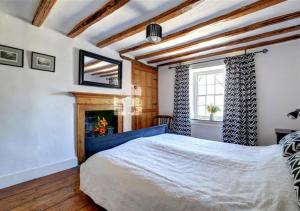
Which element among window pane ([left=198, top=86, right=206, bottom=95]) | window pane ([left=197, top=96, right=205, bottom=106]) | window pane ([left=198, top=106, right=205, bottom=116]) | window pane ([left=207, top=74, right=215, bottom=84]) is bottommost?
window pane ([left=198, top=106, right=205, bottom=116])

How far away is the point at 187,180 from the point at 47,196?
1830 mm

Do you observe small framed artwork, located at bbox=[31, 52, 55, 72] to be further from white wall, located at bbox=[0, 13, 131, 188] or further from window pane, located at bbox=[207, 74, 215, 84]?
window pane, located at bbox=[207, 74, 215, 84]

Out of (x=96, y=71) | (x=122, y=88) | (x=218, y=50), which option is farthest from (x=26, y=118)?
Result: (x=218, y=50)

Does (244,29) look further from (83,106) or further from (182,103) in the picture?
(83,106)

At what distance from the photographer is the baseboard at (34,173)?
2.29 m

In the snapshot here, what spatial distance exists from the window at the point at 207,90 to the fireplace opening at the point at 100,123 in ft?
6.91

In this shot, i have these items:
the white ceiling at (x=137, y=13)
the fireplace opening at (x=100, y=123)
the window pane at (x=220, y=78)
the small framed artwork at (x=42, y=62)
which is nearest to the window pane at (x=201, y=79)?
the window pane at (x=220, y=78)

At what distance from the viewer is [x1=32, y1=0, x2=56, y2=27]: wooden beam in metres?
1.95

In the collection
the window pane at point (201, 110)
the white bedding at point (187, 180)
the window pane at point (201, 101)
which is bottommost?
the white bedding at point (187, 180)

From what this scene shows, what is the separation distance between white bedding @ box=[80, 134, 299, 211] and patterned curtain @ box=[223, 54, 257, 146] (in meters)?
1.41

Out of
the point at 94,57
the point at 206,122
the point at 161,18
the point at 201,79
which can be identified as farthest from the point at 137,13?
the point at 206,122

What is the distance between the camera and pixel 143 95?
4.57m

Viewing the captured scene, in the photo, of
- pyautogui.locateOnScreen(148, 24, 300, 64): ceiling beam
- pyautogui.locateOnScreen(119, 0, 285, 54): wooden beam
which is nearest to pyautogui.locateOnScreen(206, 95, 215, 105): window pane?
pyautogui.locateOnScreen(148, 24, 300, 64): ceiling beam

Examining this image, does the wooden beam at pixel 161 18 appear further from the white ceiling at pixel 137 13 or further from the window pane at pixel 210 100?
the window pane at pixel 210 100
